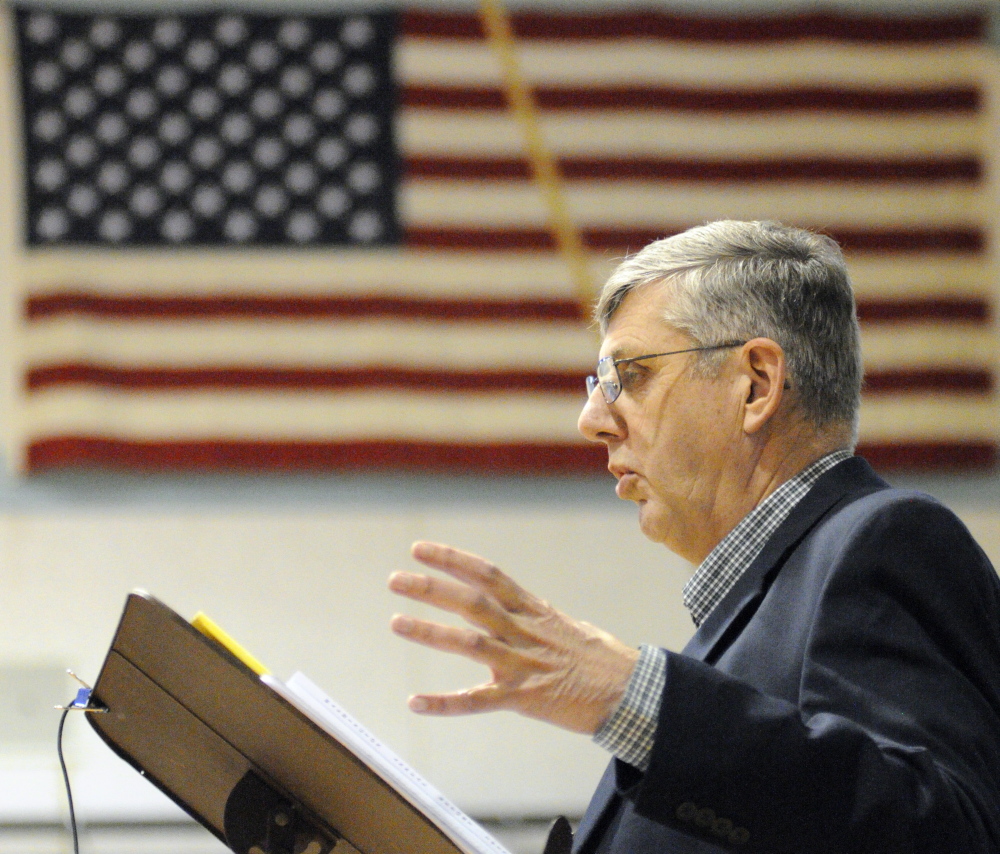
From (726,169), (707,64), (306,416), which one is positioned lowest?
(306,416)

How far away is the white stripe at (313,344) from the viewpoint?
5.00 metres

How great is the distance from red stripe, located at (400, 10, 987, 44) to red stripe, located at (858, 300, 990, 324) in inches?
43.2

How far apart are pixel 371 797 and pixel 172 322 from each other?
4.01 meters

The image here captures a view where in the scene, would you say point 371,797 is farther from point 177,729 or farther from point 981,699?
point 981,699

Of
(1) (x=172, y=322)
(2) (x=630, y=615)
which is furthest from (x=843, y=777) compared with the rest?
(1) (x=172, y=322)

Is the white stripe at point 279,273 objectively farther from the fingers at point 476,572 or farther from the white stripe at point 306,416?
the fingers at point 476,572

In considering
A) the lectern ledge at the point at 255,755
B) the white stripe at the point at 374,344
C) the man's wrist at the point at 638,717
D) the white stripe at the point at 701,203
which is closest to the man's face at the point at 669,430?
the lectern ledge at the point at 255,755

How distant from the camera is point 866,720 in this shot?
3.83 ft

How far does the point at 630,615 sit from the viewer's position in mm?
5094

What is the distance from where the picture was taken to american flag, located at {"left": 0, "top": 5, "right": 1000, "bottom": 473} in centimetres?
502

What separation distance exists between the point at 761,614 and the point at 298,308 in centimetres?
389

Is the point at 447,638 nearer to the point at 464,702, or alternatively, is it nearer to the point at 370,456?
the point at 464,702

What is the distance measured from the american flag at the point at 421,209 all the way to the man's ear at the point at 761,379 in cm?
342

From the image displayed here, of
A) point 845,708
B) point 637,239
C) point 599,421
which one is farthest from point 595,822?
point 637,239
